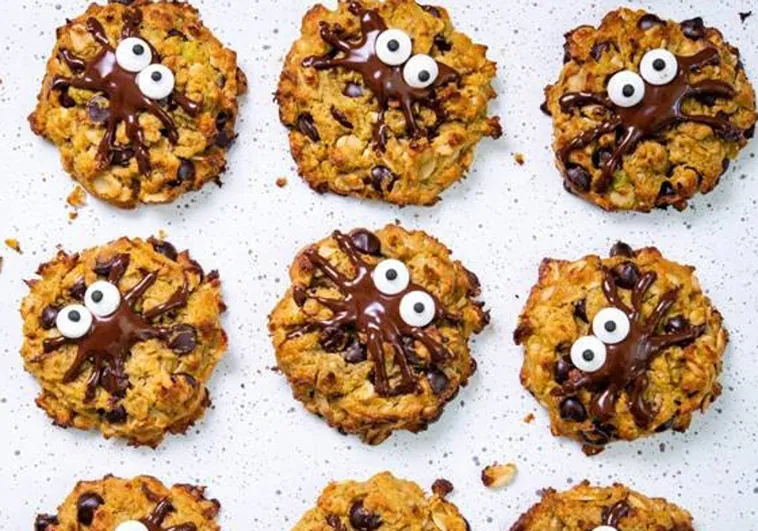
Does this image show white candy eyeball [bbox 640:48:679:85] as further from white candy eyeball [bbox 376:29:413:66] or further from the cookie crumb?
the cookie crumb

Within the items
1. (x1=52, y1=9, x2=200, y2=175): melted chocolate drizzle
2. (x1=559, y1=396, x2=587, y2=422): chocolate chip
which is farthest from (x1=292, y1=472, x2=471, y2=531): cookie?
(x1=52, y1=9, x2=200, y2=175): melted chocolate drizzle

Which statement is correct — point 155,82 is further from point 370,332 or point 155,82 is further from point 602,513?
point 602,513

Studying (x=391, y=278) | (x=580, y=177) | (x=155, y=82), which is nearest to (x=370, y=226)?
(x=391, y=278)

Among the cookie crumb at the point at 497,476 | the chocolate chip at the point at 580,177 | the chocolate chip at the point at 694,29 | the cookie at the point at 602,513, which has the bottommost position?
the cookie crumb at the point at 497,476

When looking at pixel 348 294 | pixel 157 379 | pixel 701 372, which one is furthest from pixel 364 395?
pixel 701 372

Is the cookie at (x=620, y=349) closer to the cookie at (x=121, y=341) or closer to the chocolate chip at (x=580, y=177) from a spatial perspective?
the chocolate chip at (x=580, y=177)

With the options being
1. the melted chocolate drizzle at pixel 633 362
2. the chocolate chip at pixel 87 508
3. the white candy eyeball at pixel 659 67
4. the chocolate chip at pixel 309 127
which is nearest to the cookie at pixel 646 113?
the white candy eyeball at pixel 659 67

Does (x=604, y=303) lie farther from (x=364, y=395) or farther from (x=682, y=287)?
(x=364, y=395)
